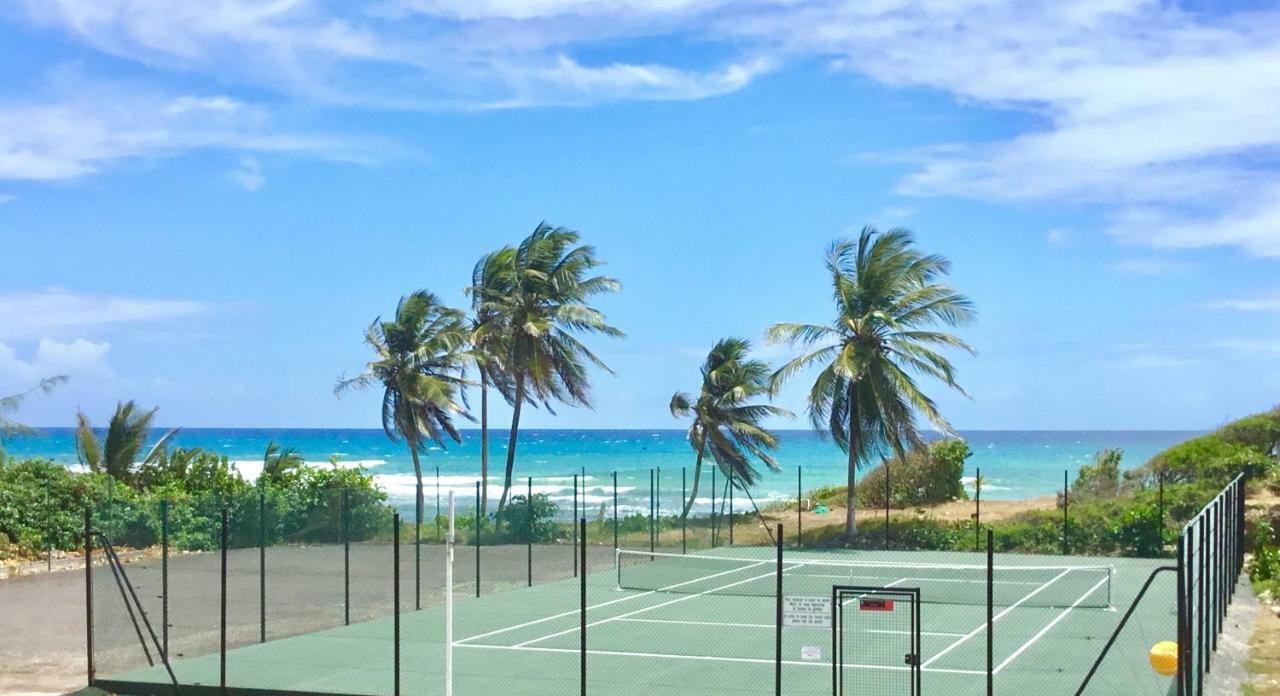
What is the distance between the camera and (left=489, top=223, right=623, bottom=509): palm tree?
39.1 meters

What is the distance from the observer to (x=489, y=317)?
39531mm

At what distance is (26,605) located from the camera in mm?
25125

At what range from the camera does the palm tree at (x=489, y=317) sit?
39188mm

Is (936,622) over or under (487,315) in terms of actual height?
under

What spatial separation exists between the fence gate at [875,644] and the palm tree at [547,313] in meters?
16.2

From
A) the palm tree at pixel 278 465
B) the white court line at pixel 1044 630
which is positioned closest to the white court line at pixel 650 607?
the white court line at pixel 1044 630

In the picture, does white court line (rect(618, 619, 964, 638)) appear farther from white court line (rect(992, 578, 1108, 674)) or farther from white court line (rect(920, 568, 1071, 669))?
white court line (rect(992, 578, 1108, 674))

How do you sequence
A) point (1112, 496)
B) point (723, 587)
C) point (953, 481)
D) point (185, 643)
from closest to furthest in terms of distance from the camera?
point (185, 643)
point (723, 587)
point (1112, 496)
point (953, 481)

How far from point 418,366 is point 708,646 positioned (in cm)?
2077

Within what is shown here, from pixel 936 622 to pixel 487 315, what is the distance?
19770mm

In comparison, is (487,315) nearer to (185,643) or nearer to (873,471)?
(873,471)

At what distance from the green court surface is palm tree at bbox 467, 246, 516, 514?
12670 mm

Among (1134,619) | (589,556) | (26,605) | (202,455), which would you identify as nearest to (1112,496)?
(589,556)

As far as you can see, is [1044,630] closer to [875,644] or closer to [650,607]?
[875,644]
